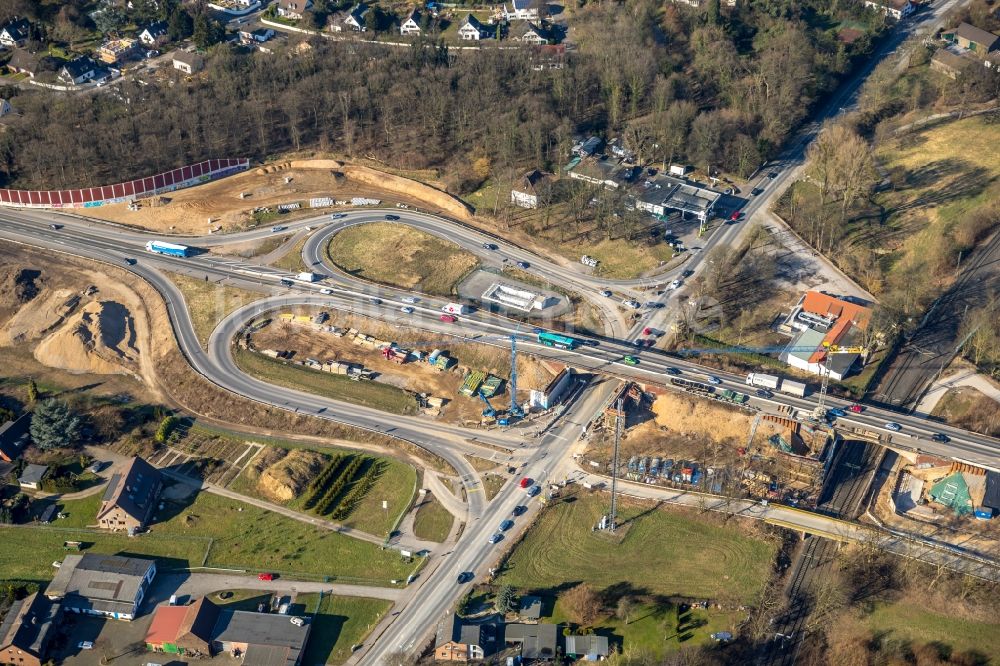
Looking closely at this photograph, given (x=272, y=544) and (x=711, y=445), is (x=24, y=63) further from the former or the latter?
(x=711, y=445)

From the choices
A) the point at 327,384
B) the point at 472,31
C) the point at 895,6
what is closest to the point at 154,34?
the point at 472,31

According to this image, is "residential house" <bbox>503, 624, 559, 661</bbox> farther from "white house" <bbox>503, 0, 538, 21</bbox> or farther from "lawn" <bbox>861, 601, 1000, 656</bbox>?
"white house" <bbox>503, 0, 538, 21</bbox>

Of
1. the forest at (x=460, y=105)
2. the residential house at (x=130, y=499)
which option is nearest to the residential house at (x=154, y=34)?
the forest at (x=460, y=105)

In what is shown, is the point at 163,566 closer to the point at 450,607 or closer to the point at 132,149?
the point at 450,607

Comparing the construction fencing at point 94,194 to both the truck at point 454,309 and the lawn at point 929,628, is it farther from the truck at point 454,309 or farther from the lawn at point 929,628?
the lawn at point 929,628

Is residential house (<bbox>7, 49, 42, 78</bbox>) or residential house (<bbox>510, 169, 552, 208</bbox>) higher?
residential house (<bbox>7, 49, 42, 78</bbox>)

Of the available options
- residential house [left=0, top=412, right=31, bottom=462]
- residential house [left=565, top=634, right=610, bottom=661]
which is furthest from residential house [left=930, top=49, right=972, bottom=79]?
residential house [left=0, top=412, right=31, bottom=462]
